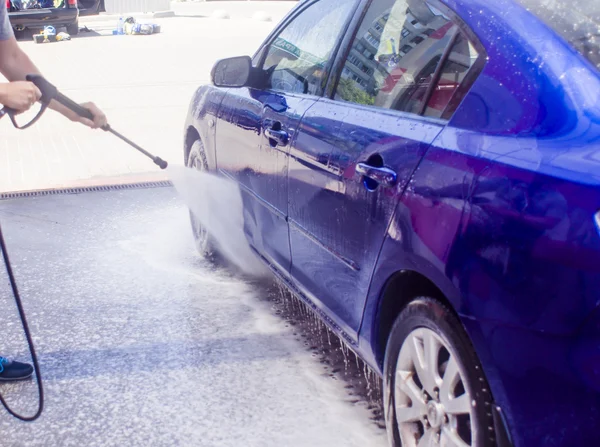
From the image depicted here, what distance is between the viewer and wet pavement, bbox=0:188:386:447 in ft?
10.3

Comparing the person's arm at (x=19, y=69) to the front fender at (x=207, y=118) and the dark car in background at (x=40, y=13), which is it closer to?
the front fender at (x=207, y=118)

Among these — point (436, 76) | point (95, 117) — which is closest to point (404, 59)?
point (436, 76)

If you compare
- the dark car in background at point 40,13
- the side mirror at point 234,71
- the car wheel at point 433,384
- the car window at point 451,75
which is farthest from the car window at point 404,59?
the dark car in background at point 40,13

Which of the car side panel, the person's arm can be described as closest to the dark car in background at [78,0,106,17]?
the person's arm

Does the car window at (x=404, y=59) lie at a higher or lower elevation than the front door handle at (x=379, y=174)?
higher

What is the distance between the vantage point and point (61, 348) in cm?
397

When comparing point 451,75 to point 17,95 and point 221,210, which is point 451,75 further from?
point 221,210

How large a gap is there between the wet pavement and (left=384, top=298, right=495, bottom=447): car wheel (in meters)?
0.48

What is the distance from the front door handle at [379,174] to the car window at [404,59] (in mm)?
244

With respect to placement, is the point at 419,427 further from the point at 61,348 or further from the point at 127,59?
the point at 127,59

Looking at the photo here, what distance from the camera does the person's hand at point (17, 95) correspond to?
293 centimetres

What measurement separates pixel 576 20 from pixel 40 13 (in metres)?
Result: 21.0

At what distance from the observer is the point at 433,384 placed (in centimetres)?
238

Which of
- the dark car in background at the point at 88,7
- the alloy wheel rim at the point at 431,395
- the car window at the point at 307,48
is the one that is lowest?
the dark car in background at the point at 88,7
